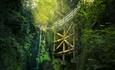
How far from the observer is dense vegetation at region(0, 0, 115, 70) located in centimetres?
688

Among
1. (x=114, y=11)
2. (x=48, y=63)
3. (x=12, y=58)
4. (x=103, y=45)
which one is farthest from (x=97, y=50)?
(x=48, y=63)

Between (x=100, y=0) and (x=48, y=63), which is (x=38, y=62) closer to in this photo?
(x=48, y=63)

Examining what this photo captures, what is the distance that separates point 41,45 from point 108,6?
1413 cm

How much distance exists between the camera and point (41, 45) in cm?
2161

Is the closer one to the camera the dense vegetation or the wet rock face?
the dense vegetation

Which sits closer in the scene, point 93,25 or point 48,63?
point 93,25

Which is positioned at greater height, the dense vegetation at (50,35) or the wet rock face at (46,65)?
the dense vegetation at (50,35)

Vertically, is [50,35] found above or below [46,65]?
above

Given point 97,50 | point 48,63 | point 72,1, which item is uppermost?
point 72,1

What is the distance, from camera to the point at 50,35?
20.0 meters

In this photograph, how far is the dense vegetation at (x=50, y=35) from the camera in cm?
688

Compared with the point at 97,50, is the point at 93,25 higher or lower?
higher

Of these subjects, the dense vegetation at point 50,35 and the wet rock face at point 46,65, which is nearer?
the dense vegetation at point 50,35

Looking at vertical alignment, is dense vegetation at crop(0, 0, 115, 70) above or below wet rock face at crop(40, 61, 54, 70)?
above
